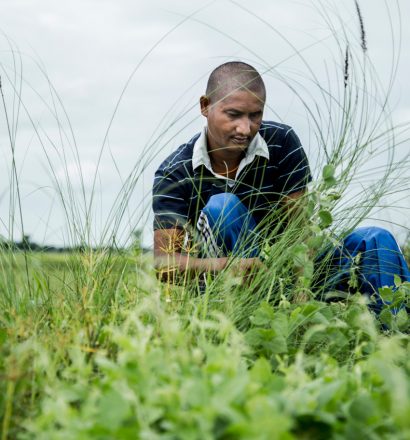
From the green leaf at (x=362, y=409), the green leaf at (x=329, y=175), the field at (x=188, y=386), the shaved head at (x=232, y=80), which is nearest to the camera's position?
the field at (x=188, y=386)

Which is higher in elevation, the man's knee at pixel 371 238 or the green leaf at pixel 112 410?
the green leaf at pixel 112 410

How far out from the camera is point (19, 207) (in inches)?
123

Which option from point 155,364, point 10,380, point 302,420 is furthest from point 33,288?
point 302,420

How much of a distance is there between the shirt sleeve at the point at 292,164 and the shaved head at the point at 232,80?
0.31 metres

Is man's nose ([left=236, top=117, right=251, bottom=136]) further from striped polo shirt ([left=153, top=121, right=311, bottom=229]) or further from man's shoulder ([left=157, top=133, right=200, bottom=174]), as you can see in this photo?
man's shoulder ([left=157, top=133, right=200, bottom=174])

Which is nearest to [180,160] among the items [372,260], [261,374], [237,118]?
[237,118]

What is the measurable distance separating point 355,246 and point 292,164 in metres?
0.56

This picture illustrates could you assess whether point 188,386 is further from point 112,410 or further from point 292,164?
point 292,164

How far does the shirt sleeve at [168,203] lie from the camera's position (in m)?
3.58

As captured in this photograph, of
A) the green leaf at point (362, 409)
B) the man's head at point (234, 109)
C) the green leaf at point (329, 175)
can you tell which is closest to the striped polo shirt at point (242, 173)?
the man's head at point (234, 109)

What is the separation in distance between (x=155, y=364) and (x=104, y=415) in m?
0.19

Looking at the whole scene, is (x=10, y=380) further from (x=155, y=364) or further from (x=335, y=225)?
(x=335, y=225)

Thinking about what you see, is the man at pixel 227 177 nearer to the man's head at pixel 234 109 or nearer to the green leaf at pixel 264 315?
the man's head at pixel 234 109

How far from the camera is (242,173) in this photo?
3828 mm
